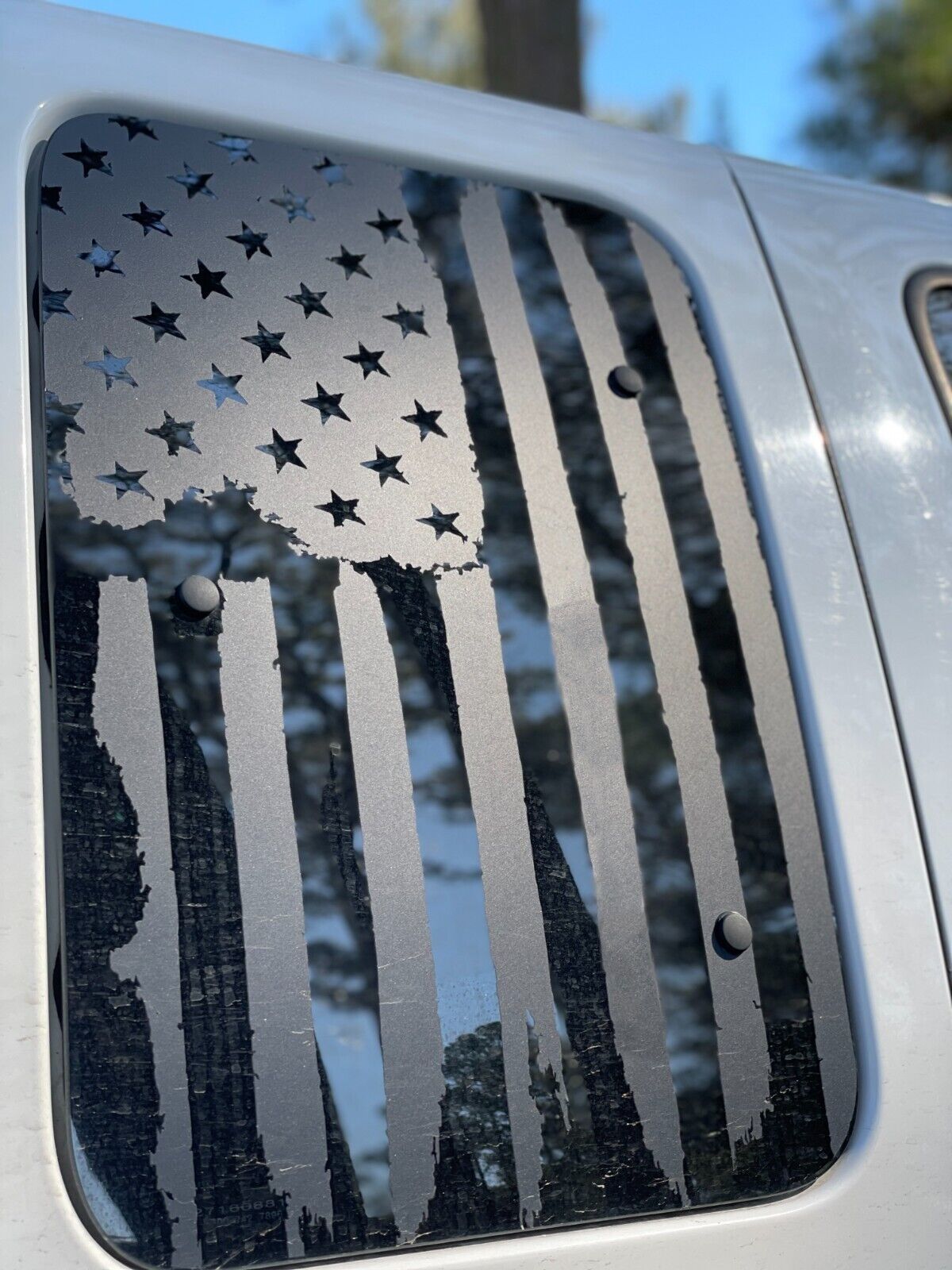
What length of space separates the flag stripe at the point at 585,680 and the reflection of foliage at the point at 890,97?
15.7 meters

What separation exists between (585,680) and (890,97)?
55.4 feet

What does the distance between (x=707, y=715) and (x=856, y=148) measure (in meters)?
17.0

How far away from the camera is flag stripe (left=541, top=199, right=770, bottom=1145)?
3.44 feet

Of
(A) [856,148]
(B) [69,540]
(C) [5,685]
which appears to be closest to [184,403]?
(B) [69,540]

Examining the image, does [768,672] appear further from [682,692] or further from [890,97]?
[890,97]

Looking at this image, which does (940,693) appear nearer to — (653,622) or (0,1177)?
(653,622)

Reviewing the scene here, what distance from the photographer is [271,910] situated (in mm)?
926

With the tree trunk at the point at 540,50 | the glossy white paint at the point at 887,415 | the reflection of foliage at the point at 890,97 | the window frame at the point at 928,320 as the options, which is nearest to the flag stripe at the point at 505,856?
the glossy white paint at the point at 887,415

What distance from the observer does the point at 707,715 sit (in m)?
1.13

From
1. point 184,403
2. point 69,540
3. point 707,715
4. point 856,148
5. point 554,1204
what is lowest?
point 554,1204

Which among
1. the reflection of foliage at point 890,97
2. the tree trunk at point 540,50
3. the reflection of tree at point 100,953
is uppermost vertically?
the reflection of foliage at point 890,97

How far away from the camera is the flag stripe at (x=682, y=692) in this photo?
105 centimetres

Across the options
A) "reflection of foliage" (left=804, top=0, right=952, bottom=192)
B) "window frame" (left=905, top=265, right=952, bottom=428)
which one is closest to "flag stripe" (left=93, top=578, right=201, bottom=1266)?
"window frame" (left=905, top=265, right=952, bottom=428)

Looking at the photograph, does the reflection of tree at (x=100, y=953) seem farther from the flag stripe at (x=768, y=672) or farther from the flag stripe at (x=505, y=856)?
the flag stripe at (x=768, y=672)
